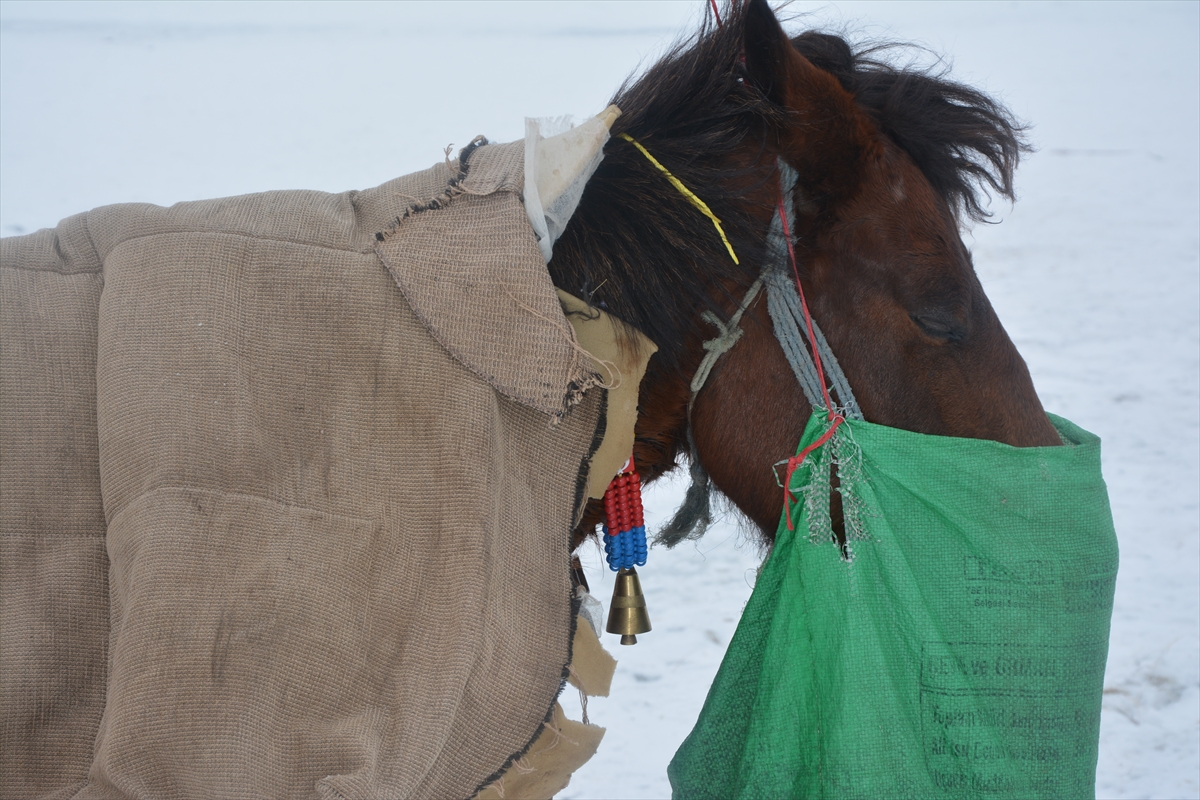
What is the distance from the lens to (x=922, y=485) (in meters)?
1.00

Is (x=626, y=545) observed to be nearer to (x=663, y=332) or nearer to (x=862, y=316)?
(x=663, y=332)

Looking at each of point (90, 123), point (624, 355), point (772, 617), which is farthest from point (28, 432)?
point (90, 123)

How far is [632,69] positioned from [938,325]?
2.07 meters

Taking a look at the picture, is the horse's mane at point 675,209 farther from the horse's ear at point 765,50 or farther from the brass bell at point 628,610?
the brass bell at point 628,610

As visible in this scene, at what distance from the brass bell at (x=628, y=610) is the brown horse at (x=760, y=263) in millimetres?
190

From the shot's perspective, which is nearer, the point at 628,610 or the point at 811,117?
the point at 811,117

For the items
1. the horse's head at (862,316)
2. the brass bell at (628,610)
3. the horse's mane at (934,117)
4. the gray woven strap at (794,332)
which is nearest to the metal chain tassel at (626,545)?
the brass bell at (628,610)

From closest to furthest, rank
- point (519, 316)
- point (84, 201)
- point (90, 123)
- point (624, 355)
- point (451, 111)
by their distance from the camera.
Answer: point (519, 316)
point (624, 355)
point (84, 201)
point (90, 123)
point (451, 111)

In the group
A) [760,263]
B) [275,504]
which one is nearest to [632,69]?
[760,263]

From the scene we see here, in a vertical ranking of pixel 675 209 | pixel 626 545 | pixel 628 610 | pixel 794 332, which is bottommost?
pixel 628 610

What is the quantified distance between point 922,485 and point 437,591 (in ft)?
1.96

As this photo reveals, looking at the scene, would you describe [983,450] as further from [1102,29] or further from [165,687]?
[1102,29]

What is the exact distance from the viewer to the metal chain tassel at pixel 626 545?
105cm

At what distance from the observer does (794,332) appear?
99 centimetres
